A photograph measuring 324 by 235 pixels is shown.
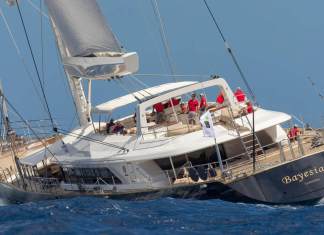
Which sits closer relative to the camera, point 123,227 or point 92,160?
point 123,227

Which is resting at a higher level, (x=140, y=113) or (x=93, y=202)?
(x=140, y=113)

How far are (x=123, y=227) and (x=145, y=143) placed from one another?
12.0 ft

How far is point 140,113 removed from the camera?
20.5 metres

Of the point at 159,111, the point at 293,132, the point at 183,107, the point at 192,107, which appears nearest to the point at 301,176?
the point at 293,132

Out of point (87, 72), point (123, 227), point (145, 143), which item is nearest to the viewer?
point (123, 227)

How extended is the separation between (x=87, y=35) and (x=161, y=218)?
18.6ft

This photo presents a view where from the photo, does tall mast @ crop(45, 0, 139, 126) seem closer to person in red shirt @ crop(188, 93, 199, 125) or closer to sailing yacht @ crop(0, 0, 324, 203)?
sailing yacht @ crop(0, 0, 324, 203)

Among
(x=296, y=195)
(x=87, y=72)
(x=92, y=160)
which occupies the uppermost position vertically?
(x=87, y=72)

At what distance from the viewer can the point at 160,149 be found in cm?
1961

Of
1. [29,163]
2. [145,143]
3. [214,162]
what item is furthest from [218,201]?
[29,163]

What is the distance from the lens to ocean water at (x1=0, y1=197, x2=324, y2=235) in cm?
1638

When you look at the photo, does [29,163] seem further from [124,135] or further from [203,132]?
[203,132]

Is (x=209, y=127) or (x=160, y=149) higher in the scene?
(x=209, y=127)

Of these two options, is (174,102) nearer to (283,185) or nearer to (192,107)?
(192,107)
